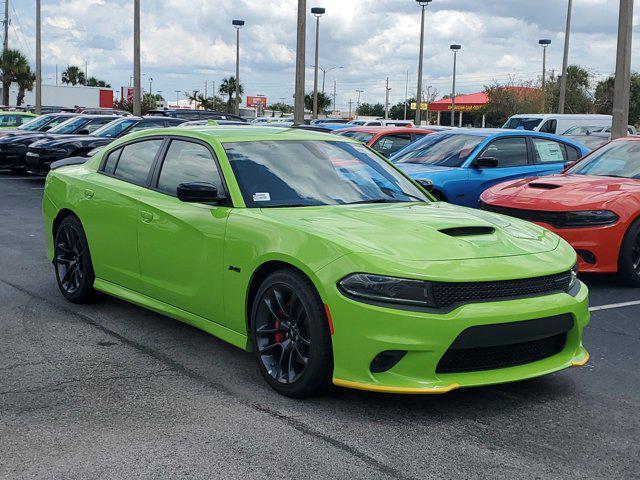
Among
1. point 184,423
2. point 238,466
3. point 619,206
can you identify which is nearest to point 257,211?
point 184,423

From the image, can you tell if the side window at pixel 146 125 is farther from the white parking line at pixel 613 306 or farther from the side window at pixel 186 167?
the white parking line at pixel 613 306

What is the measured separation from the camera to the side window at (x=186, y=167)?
539 cm

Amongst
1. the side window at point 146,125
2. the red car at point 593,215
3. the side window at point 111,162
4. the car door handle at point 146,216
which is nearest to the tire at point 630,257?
the red car at point 593,215

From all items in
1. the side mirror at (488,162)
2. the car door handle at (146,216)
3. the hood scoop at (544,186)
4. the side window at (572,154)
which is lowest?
the car door handle at (146,216)

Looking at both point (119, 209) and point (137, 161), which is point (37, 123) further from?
point (119, 209)

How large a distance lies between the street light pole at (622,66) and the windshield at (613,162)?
293 inches

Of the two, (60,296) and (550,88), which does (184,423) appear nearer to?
(60,296)

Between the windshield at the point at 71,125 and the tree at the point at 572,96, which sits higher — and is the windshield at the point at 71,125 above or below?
below

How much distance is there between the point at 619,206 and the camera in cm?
773

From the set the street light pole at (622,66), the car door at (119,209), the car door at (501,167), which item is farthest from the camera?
the street light pole at (622,66)

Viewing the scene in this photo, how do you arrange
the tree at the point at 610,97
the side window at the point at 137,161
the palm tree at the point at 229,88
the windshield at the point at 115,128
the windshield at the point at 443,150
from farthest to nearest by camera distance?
→ the palm tree at the point at 229,88, the tree at the point at 610,97, the windshield at the point at 115,128, the windshield at the point at 443,150, the side window at the point at 137,161

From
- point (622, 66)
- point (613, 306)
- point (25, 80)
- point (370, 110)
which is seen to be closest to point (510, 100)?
point (25, 80)

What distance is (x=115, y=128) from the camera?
1816 cm

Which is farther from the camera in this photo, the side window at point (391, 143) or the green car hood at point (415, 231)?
the side window at point (391, 143)
